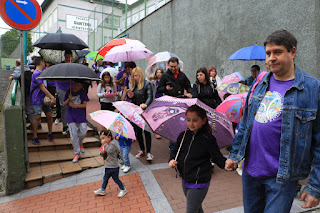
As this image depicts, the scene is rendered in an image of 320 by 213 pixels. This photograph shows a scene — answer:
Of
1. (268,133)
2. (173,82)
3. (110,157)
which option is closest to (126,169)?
(110,157)

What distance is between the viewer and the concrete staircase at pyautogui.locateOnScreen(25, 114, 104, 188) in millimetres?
4914

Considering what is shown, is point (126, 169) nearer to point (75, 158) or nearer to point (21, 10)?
point (75, 158)

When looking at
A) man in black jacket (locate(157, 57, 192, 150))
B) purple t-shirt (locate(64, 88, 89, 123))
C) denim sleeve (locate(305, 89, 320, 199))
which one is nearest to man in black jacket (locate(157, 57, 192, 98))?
man in black jacket (locate(157, 57, 192, 150))

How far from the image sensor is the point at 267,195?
1934mm

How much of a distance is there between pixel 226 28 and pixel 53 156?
643 cm

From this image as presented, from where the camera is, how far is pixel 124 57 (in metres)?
7.02

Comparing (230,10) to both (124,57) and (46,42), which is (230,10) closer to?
(124,57)

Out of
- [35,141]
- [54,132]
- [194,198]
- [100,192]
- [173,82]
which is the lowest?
[100,192]

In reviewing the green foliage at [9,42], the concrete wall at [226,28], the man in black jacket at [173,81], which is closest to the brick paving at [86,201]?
the man in black jacket at [173,81]

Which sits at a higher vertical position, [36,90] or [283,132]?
[36,90]

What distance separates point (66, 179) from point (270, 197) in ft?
13.9

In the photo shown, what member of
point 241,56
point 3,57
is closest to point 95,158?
point 241,56

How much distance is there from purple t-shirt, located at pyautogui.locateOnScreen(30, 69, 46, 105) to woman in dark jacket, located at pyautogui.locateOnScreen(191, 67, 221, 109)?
3.59 metres

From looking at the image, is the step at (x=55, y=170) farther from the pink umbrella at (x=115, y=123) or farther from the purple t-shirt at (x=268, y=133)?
the purple t-shirt at (x=268, y=133)
